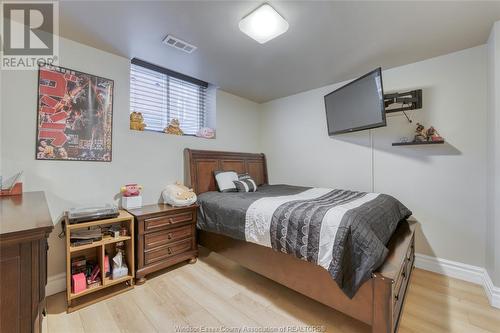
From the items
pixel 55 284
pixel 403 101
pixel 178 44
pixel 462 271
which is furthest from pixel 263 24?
pixel 462 271

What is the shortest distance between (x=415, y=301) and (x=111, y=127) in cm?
338

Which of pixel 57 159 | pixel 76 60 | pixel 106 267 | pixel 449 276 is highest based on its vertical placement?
pixel 76 60

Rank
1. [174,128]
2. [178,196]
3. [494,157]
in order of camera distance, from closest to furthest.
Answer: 1. [494,157]
2. [178,196]
3. [174,128]

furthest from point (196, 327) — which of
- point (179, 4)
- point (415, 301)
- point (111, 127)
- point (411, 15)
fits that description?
point (411, 15)

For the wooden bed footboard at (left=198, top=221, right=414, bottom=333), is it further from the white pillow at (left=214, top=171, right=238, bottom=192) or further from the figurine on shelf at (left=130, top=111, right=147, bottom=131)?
the figurine on shelf at (left=130, top=111, right=147, bottom=131)

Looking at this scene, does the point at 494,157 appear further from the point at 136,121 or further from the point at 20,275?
the point at 136,121

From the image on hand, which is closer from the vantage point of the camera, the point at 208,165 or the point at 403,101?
the point at 403,101

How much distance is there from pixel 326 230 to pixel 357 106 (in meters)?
1.78

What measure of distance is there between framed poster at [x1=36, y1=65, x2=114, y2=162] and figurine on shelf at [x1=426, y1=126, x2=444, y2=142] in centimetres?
351

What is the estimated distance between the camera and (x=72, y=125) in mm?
2070

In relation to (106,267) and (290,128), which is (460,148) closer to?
(290,128)

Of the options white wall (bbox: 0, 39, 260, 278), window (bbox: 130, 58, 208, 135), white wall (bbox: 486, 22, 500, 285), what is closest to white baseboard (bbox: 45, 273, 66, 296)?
white wall (bbox: 0, 39, 260, 278)

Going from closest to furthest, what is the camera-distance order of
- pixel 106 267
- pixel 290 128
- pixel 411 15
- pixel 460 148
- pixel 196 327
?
pixel 196 327
pixel 411 15
pixel 106 267
pixel 460 148
pixel 290 128

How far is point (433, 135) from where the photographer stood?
2332 mm
